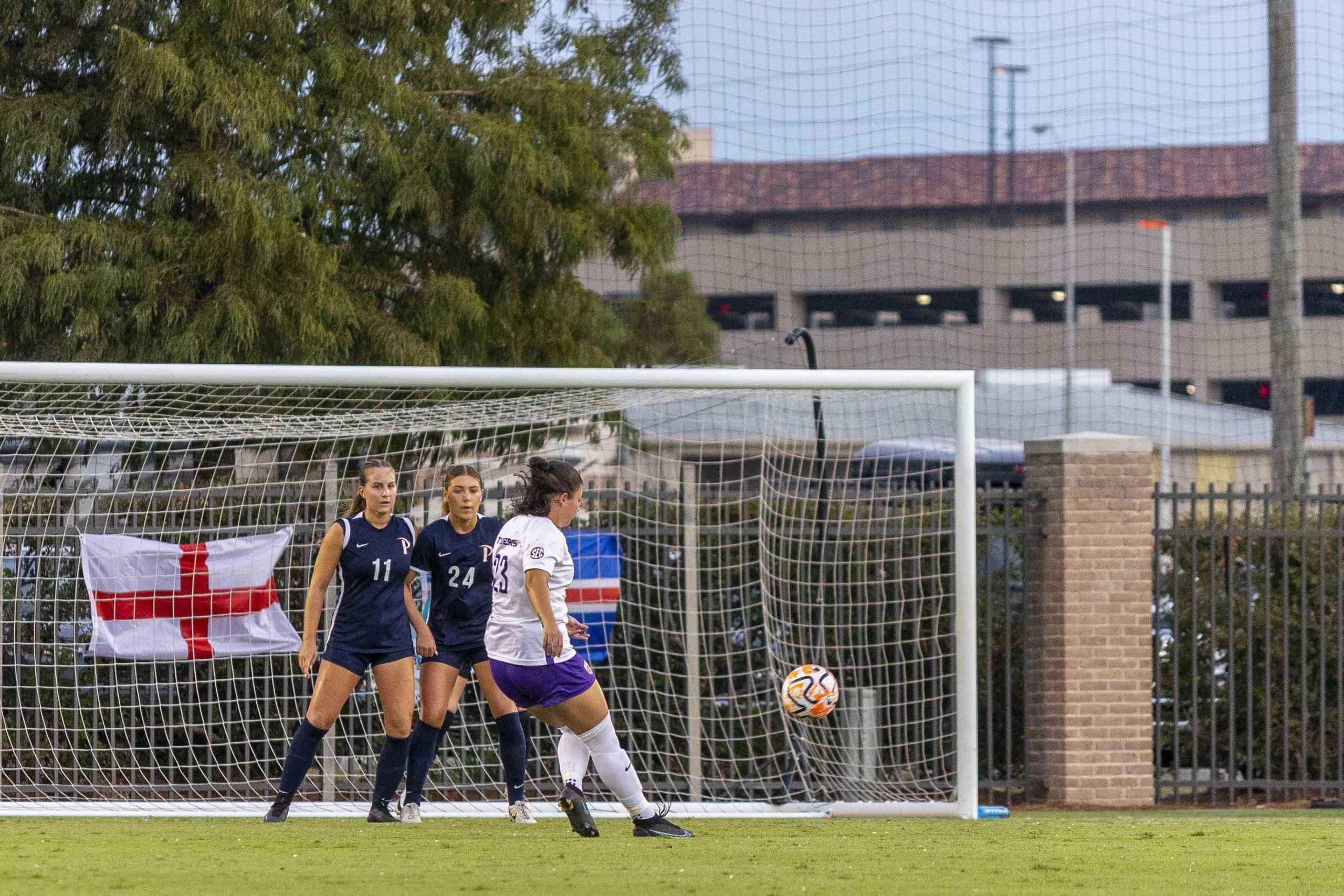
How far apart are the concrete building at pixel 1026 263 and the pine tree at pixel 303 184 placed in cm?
2485

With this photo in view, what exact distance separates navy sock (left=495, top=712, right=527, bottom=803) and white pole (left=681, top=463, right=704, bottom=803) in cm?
173

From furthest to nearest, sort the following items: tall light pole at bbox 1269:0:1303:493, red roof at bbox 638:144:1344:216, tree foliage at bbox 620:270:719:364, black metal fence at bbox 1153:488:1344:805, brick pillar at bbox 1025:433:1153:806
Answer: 1. red roof at bbox 638:144:1344:216
2. tree foliage at bbox 620:270:719:364
3. tall light pole at bbox 1269:0:1303:493
4. black metal fence at bbox 1153:488:1344:805
5. brick pillar at bbox 1025:433:1153:806

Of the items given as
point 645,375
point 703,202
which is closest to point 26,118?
point 645,375

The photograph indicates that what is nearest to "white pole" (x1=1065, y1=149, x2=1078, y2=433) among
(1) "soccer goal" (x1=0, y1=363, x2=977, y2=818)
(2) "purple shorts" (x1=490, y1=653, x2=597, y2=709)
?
(1) "soccer goal" (x1=0, y1=363, x2=977, y2=818)

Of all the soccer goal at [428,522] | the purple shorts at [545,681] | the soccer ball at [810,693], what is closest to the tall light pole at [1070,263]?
the soccer goal at [428,522]

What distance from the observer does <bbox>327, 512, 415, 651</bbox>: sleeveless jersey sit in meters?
7.30

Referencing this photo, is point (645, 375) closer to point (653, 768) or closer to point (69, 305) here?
point (653, 768)

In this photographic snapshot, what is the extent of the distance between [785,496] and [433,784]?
2.83 metres

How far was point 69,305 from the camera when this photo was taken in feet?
32.4

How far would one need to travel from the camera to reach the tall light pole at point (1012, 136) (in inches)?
864

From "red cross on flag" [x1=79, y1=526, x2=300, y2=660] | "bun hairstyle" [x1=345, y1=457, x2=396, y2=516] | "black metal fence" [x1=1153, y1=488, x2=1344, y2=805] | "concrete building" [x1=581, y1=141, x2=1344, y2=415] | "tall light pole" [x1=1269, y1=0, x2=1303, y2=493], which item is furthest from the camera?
"concrete building" [x1=581, y1=141, x2=1344, y2=415]

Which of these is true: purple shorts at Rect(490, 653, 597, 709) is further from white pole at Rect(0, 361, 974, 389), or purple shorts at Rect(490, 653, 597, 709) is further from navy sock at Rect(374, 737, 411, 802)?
white pole at Rect(0, 361, 974, 389)

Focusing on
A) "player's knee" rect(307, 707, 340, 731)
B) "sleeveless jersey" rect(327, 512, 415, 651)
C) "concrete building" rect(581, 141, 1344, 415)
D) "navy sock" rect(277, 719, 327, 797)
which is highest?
"concrete building" rect(581, 141, 1344, 415)

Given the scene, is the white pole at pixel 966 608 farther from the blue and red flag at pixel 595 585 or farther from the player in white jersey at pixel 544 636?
the player in white jersey at pixel 544 636
